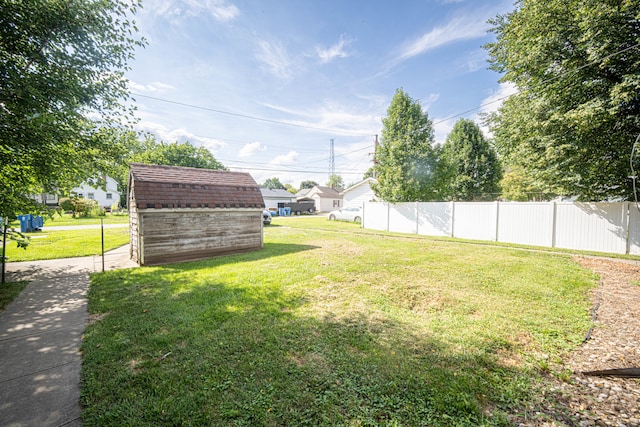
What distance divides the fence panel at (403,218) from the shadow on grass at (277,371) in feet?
43.1

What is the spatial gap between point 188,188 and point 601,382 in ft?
32.8

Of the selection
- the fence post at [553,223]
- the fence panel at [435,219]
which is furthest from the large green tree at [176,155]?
the fence post at [553,223]

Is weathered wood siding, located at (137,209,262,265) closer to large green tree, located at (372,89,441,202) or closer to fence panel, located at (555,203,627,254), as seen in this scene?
large green tree, located at (372,89,441,202)

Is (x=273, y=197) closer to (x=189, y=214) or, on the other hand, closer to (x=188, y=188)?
(x=188, y=188)

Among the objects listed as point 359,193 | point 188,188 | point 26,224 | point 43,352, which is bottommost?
point 43,352

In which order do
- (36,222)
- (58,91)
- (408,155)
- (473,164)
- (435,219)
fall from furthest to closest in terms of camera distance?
1. (473,164)
2. (408,155)
3. (435,219)
4. (36,222)
5. (58,91)

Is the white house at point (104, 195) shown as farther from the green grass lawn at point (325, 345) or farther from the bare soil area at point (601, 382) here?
the bare soil area at point (601, 382)

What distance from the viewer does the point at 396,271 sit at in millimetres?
6754

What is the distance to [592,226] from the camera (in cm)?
937

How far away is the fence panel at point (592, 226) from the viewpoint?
8820mm

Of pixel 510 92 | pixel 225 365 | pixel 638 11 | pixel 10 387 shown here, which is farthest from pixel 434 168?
pixel 10 387

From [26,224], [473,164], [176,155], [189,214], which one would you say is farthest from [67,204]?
[473,164]

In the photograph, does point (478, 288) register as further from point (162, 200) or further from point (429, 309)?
point (162, 200)

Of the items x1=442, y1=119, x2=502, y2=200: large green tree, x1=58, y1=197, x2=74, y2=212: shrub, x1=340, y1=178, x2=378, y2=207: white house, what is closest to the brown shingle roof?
x1=442, y1=119, x2=502, y2=200: large green tree
